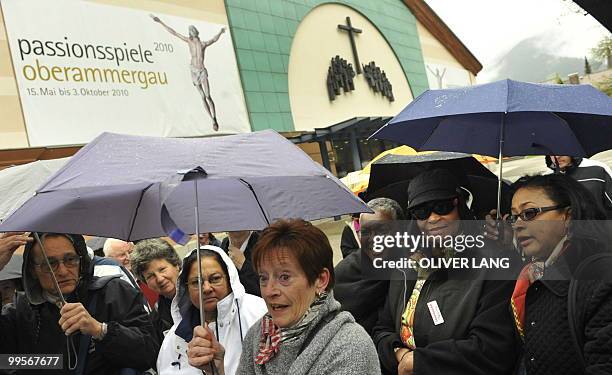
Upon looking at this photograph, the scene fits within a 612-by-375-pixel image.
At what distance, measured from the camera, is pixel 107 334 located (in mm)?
2533

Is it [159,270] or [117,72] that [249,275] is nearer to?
[159,270]

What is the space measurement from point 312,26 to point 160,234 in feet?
66.8

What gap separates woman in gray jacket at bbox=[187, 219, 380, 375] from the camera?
1.80 m

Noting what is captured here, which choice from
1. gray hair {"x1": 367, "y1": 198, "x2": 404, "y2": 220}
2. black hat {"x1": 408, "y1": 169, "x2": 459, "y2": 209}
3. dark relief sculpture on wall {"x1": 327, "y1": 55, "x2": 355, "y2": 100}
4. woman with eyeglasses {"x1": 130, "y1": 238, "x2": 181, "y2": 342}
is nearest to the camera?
black hat {"x1": 408, "y1": 169, "x2": 459, "y2": 209}

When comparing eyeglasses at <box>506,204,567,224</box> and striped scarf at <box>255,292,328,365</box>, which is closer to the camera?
striped scarf at <box>255,292,328,365</box>

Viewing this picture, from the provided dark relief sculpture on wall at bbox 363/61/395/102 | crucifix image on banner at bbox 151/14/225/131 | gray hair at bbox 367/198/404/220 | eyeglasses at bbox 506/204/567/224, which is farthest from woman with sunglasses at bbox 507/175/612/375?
dark relief sculpture on wall at bbox 363/61/395/102

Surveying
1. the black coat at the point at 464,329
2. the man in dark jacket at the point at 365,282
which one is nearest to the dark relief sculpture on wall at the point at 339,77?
the man in dark jacket at the point at 365,282

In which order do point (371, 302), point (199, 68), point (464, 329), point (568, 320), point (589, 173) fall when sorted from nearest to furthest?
point (568, 320) → point (464, 329) → point (371, 302) → point (589, 173) → point (199, 68)

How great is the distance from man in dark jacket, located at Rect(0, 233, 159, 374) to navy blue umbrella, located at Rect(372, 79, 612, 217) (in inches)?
74.9

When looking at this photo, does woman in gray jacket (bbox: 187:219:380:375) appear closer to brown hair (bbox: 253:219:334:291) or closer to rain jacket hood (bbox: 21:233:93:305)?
brown hair (bbox: 253:219:334:291)

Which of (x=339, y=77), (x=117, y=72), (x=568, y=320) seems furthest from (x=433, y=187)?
(x=339, y=77)

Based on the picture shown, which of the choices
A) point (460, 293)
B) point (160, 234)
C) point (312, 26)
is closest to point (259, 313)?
point (160, 234)

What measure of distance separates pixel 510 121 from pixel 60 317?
9.03 feet

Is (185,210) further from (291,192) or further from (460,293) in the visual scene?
(460,293)
